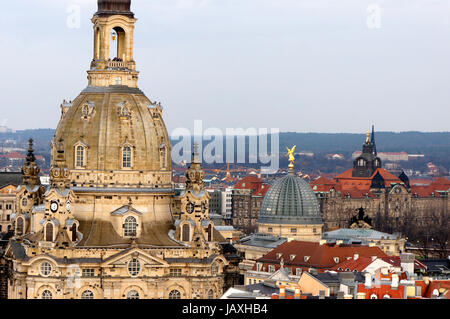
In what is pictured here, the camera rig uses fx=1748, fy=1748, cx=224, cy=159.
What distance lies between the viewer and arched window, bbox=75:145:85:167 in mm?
124000

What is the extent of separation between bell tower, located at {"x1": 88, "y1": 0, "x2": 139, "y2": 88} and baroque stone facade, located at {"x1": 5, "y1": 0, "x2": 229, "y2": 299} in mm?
74

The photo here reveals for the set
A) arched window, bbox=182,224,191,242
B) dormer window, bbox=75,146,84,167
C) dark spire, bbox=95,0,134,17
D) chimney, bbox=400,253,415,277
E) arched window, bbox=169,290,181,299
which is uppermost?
dark spire, bbox=95,0,134,17

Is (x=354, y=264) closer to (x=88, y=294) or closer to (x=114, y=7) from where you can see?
(x=88, y=294)

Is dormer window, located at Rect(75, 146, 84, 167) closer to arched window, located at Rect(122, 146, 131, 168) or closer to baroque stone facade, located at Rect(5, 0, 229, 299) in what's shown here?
baroque stone facade, located at Rect(5, 0, 229, 299)

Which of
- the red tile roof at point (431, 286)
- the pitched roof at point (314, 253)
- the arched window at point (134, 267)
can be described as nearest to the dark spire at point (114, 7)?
the arched window at point (134, 267)

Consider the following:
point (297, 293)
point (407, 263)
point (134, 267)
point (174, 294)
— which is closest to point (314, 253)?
point (407, 263)

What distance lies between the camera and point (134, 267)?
121 metres

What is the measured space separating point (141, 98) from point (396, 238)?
55288 mm

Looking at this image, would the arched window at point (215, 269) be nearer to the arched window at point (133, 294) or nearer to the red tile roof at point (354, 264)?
the arched window at point (133, 294)

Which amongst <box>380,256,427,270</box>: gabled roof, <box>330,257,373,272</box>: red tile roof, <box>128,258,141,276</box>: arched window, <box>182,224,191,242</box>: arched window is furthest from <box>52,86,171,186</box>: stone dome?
<box>380,256,427,270</box>: gabled roof

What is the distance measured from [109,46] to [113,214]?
13885 millimetres

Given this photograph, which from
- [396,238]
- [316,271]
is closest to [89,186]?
[316,271]

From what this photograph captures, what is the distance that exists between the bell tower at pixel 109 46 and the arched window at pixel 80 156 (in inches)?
249
